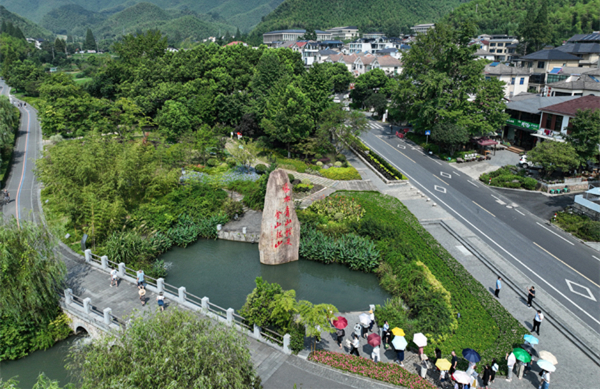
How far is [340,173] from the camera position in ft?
137

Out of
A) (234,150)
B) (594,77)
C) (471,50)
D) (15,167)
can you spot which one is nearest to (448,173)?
(471,50)

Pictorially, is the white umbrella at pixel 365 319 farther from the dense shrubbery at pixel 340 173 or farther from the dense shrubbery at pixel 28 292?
the dense shrubbery at pixel 340 173

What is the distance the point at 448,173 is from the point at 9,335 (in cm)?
3994

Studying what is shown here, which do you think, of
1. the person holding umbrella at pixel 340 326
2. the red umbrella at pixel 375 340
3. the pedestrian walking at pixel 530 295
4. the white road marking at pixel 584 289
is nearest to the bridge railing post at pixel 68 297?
the person holding umbrella at pixel 340 326

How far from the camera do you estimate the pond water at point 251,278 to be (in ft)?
79.5

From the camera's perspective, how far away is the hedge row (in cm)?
1988

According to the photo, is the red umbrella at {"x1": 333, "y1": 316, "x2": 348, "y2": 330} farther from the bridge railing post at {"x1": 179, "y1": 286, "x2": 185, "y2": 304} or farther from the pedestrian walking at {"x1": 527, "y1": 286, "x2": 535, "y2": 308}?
the pedestrian walking at {"x1": 527, "y1": 286, "x2": 535, "y2": 308}

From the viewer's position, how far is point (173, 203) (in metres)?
32.0

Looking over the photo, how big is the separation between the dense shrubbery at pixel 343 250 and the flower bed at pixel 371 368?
8862 millimetres

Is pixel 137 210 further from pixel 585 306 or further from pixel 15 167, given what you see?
pixel 585 306

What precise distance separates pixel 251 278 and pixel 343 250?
6361mm

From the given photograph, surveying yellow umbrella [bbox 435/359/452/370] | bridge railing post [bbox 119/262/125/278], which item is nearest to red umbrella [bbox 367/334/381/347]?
yellow umbrella [bbox 435/359/452/370]

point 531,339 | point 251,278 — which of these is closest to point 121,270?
point 251,278

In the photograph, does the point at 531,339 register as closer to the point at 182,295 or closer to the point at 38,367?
the point at 182,295
